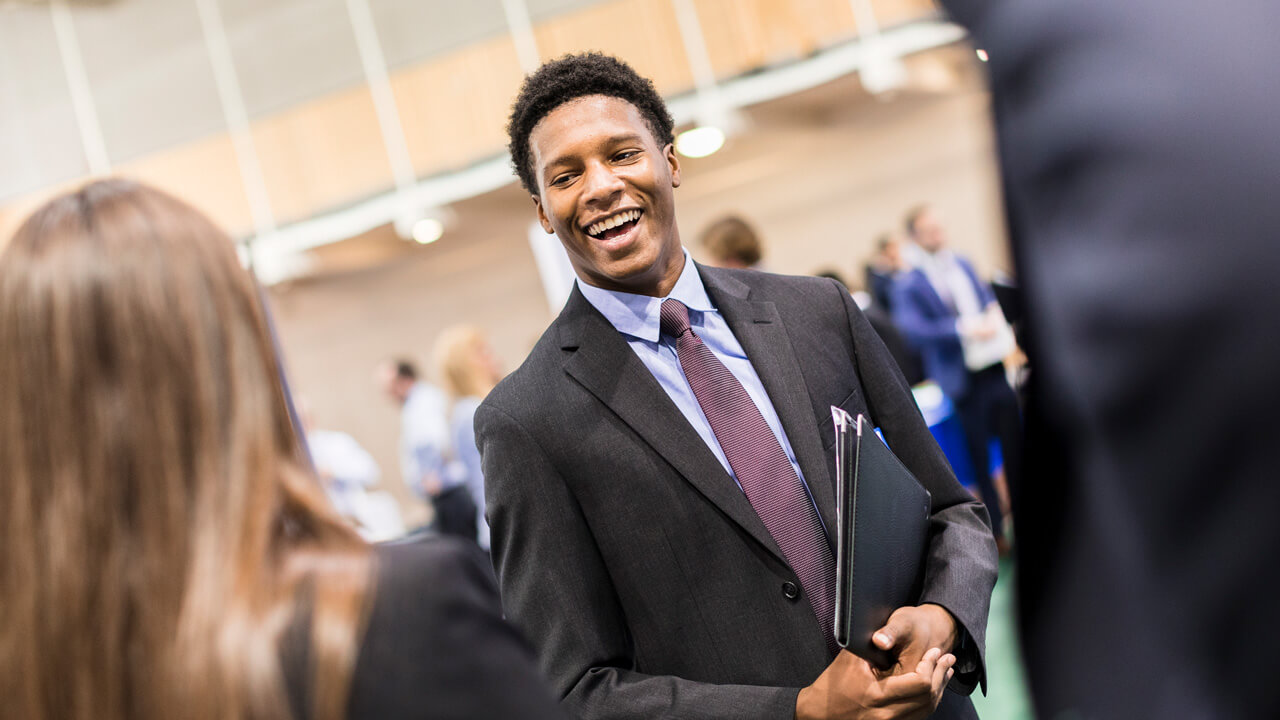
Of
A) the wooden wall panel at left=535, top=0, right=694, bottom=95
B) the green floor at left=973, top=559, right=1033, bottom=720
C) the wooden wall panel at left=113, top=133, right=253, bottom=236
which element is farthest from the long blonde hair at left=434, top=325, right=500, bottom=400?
the wooden wall panel at left=113, top=133, right=253, bottom=236

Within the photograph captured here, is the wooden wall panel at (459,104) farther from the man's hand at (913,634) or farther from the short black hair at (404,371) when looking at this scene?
the man's hand at (913,634)

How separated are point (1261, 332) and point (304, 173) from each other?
38.8ft

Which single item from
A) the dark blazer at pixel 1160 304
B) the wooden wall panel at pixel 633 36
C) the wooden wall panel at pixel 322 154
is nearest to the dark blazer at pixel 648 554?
the dark blazer at pixel 1160 304

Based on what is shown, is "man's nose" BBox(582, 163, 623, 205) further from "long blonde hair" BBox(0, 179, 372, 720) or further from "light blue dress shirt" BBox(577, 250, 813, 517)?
"long blonde hair" BBox(0, 179, 372, 720)

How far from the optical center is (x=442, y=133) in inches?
430

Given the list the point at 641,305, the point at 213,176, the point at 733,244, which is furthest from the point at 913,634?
the point at 213,176

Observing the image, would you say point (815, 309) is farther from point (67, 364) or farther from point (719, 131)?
point (719, 131)

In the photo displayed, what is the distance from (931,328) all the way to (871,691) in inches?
184

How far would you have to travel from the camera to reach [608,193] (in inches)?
65.3

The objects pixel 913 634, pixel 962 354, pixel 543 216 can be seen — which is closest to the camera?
pixel 913 634

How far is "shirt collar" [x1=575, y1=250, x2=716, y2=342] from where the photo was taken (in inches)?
66.6

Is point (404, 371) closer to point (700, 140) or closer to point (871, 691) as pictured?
point (700, 140)

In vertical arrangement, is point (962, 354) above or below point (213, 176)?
below

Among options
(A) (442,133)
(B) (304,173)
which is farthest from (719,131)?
(B) (304,173)
